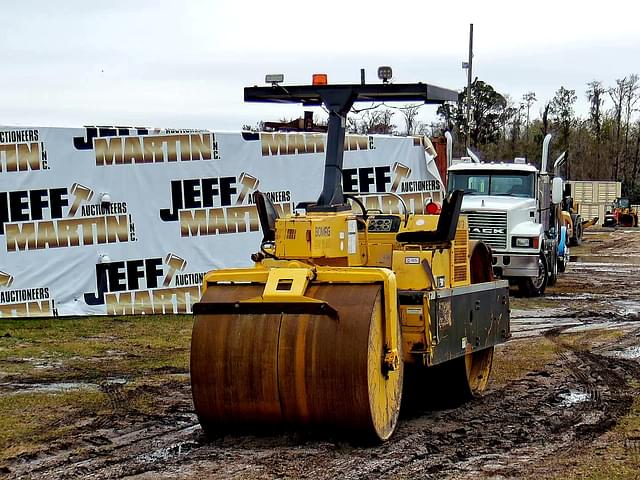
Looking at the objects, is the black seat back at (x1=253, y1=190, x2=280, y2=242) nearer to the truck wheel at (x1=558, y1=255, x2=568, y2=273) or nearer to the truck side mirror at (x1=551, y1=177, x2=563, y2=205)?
the truck side mirror at (x1=551, y1=177, x2=563, y2=205)

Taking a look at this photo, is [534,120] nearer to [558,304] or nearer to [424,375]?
[558,304]

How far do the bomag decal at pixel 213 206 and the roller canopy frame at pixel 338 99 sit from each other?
781 centimetres

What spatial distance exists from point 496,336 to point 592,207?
172 ft

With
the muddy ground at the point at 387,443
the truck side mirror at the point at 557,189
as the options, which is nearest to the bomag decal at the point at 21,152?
the muddy ground at the point at 387,443

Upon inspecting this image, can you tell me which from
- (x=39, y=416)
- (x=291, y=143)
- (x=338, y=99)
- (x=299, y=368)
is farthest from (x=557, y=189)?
(x=299, y=368)

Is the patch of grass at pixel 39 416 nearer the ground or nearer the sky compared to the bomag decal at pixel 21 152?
nearer the ground

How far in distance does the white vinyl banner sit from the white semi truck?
152 inches

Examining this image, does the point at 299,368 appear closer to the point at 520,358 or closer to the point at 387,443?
the point at 387,443

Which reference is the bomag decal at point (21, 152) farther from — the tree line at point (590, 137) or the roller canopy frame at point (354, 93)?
the tree line at point (590, 137)

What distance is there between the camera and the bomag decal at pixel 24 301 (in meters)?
15.9

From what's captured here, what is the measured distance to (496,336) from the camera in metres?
10.3

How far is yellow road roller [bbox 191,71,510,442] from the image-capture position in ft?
24.9

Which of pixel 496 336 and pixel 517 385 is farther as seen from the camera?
pixel 517 385

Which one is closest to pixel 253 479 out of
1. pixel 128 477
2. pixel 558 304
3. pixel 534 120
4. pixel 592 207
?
pixel 128 477
